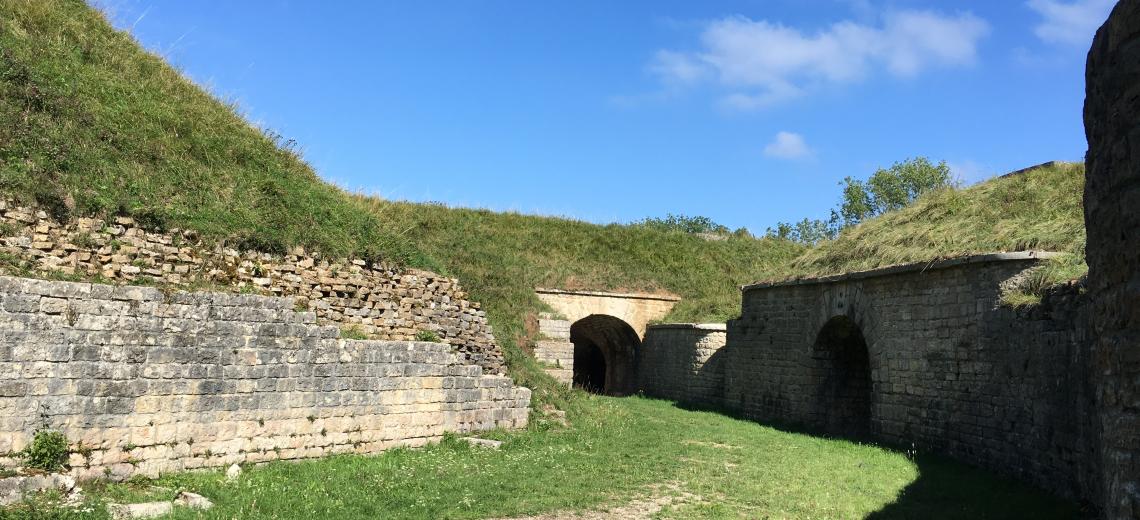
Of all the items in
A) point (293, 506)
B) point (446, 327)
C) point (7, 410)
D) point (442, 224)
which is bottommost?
point (293, 506)

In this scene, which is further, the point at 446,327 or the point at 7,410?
the point at 446,327

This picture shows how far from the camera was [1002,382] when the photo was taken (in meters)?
10.8

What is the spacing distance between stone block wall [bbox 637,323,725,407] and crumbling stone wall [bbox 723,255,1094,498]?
2.90 m

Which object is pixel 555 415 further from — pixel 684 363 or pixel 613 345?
pixel 613 345

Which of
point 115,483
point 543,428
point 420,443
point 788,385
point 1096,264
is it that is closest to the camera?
point 1096,264

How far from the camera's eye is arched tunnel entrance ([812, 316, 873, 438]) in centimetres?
1611

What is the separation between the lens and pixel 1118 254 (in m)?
3.16

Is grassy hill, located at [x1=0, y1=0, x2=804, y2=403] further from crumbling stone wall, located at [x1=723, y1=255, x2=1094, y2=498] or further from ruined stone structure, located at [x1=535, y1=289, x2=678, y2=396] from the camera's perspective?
ruined stone structure, located at [x1=535, y1=289, x2=678, y2=396]

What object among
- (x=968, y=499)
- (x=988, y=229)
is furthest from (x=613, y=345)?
(x=968, y=499)

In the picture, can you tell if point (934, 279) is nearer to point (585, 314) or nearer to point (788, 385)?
point (788, 385)

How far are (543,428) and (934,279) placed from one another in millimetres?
6888

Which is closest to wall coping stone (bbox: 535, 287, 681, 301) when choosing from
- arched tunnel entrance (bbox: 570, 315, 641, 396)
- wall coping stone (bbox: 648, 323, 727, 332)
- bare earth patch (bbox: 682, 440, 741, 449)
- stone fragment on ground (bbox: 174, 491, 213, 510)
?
arched tunnel entrance (bbox: 570, 315, 641, 396)

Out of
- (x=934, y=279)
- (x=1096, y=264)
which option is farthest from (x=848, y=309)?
(x=1096, y=264)

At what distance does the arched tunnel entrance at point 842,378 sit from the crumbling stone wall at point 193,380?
8.37m
